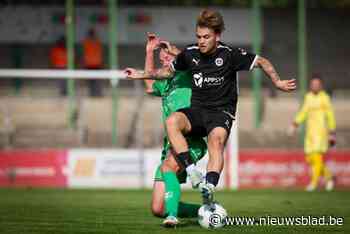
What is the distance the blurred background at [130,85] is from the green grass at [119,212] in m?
6.49

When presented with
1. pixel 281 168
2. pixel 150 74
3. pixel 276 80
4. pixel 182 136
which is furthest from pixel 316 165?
pixel 182 136

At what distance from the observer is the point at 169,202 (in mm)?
10664

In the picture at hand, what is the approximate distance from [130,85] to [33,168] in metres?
4.44

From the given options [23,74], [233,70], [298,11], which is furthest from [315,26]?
[233,70]

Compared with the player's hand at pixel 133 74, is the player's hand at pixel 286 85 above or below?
below

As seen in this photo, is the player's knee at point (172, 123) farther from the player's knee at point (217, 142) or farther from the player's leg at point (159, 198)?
the player's leg at point (159, 198)

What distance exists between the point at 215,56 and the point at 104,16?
1748cm

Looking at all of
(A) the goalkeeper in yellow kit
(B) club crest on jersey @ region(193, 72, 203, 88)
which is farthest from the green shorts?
(A) the goalkeeper in yellow kit

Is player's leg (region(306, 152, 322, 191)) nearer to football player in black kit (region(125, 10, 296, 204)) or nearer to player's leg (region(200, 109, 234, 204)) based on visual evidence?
football player in black kit (region(125, 10, 296, 204))

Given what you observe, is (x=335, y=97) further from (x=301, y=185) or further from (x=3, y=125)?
(x=3, y=125)

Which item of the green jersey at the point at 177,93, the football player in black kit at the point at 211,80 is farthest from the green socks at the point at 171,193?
the green jersey at the point at 177,93

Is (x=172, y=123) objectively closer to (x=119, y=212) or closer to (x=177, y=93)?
(x=177, y=93)

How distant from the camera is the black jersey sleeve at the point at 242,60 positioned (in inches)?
437

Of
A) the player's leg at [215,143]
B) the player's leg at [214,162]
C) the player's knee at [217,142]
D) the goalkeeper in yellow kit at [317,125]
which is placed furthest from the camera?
the goalkeeper in yellow kit at [317,125]
